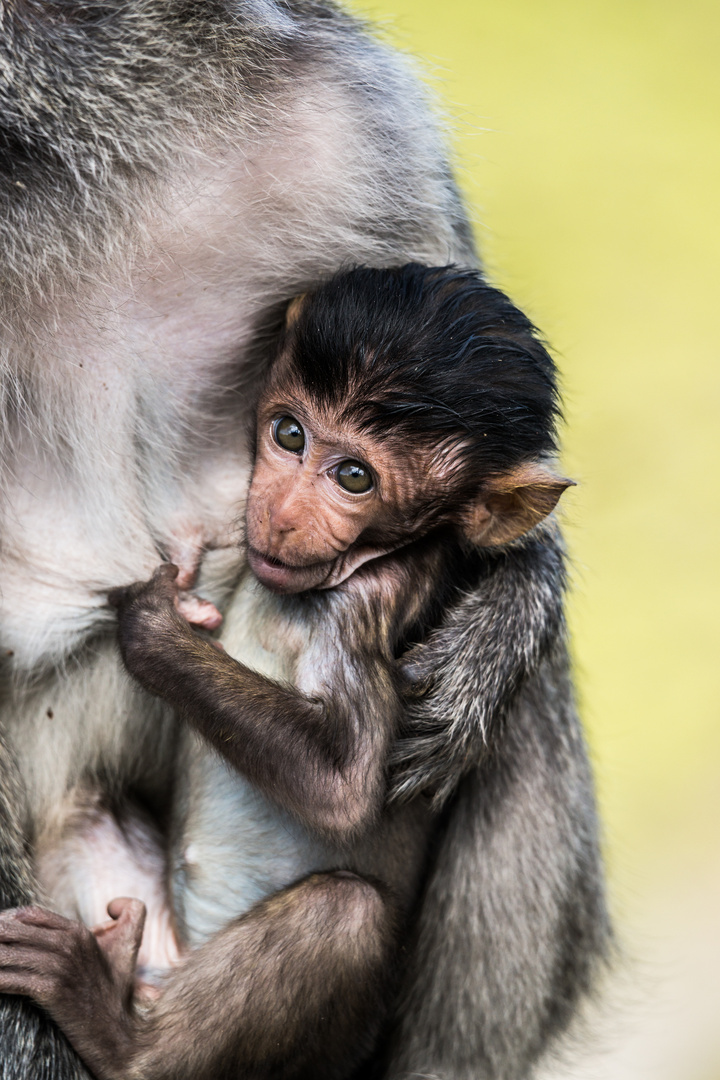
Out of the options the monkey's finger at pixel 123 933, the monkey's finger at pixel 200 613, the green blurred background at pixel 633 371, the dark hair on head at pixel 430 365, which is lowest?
the green blurred background at pixel 633 371

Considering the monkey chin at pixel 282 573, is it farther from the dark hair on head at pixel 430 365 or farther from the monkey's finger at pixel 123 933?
the monkey's finger at pixel 123 933

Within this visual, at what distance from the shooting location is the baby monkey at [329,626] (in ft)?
6.14

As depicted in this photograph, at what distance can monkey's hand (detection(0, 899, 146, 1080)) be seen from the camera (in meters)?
1.86

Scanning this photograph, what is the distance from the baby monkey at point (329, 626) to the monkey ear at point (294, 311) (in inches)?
1.2

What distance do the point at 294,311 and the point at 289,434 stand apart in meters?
0.23

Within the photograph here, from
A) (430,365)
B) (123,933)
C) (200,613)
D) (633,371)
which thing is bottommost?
(633,371)

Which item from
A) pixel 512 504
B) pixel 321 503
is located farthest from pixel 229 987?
pixel 512 504

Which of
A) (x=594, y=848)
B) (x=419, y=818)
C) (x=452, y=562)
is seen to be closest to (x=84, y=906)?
(x=419, y=818)

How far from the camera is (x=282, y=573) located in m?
1.89

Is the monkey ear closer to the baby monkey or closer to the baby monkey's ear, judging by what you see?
the baby monkey

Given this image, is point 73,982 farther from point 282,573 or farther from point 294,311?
point 294,311

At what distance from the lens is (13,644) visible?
Answer: 6.97ft

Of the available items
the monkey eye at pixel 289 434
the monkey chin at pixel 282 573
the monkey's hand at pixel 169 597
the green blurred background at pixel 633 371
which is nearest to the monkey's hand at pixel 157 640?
the monkey's hand at pixel 169 597

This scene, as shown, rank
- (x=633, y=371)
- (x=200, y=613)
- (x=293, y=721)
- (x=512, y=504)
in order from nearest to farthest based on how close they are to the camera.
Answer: (x=293, y=721)
(x=512, y=504)
(x=200, y=613)
(x=633, y=371)
